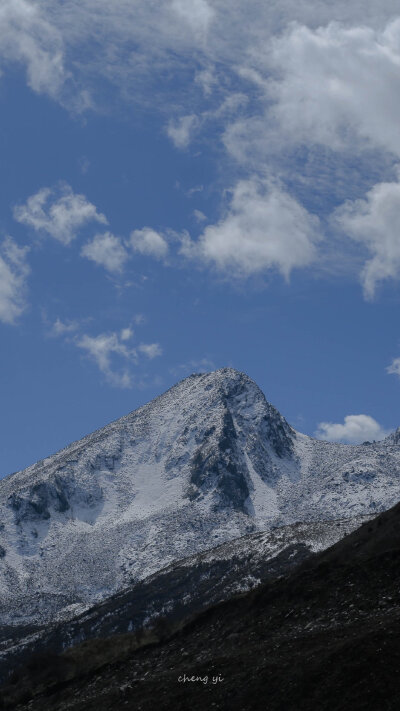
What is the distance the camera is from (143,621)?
7490 inches

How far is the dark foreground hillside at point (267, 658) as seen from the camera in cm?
3144

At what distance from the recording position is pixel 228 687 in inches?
1384

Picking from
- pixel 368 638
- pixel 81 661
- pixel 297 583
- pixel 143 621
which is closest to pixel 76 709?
pixel 81 661

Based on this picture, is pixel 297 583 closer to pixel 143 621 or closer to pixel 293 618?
pixel 293 618

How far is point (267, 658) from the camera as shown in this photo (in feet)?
120

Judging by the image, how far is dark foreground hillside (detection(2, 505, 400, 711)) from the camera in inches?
1238

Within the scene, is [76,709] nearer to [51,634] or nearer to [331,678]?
[331,678]

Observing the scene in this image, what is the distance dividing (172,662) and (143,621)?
6136 inches

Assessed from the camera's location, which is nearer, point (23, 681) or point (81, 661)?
point (81, 661)

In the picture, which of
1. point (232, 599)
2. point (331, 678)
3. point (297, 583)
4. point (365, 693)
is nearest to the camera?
point (365, 693)

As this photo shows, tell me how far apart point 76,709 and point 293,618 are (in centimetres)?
1258

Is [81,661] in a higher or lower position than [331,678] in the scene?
higher

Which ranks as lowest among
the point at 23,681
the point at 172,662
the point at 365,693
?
the point at 365,693

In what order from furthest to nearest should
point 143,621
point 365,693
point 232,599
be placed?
point 143,621
point 232,599
point 365,693
